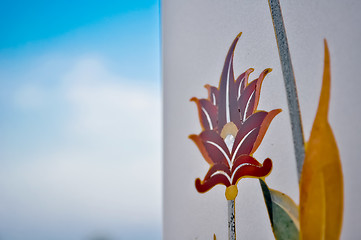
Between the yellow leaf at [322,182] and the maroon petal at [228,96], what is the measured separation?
395mm

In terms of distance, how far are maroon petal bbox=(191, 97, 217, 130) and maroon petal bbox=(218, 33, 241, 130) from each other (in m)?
0.04

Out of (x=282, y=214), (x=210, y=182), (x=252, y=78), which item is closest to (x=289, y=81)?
(x=252, y=78)

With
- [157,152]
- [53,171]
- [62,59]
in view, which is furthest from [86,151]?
[62,59]

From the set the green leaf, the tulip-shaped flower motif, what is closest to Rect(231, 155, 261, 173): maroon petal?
the tulip-shaped flower motif

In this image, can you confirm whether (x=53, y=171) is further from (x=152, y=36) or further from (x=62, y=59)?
(x=152, y=36)

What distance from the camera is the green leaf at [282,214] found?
1053 millimetres

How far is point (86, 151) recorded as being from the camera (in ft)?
6.09

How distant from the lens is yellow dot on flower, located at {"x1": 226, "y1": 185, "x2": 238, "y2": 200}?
1.33 m

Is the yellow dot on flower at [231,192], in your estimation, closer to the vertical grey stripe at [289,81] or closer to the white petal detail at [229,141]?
the white petal detail at [229,141]

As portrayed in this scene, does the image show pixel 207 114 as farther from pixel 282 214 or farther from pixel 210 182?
pixel 282 214

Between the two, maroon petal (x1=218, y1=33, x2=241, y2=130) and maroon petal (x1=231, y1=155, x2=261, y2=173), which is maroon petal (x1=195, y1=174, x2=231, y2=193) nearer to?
maroon petal (x1=231, y1=155, x2=261, y2=173)

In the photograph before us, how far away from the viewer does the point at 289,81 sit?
3.71 ft

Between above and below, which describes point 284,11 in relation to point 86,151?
above

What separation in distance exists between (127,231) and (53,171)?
0.56 meters
